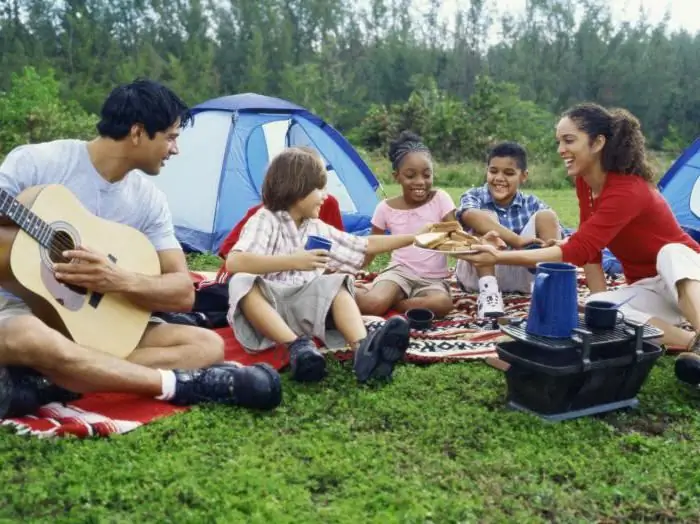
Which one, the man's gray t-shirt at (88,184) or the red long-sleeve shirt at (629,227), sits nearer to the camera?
the man's gray t-shirt at (88,184)

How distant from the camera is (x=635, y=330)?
263 cm

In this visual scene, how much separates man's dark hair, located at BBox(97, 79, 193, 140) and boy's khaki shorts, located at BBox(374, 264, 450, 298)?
177cm

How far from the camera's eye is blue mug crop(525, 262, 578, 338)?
259 cm

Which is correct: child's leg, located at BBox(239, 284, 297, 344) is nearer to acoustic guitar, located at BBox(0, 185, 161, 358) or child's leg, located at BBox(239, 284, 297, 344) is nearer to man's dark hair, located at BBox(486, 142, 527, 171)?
acoustic guitar, located at BBox(0, 185, 161, 358)

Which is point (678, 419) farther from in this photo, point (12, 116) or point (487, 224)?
point (12, 116)

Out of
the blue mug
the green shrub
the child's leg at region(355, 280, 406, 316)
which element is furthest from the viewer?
the green shrub

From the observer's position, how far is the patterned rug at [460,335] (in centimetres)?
334

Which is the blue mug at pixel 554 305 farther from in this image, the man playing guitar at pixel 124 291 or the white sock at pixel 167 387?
the white sock at pixel 167 387

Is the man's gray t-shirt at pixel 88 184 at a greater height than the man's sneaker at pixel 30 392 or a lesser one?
greater

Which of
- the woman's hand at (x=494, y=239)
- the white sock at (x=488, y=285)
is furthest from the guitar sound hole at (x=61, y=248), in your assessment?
the white sock at (x=488, y=285)


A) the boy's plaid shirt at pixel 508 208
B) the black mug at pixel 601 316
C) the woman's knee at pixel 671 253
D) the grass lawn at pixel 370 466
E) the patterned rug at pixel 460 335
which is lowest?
the grass lawn at pixel 370 466

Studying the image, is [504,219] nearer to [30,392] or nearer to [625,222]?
[625,222]

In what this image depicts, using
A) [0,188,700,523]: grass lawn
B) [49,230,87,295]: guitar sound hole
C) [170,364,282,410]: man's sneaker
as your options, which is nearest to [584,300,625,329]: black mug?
[0,188,700,523]: grass lawn

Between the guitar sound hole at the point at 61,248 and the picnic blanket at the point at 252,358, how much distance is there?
0.42 metres
